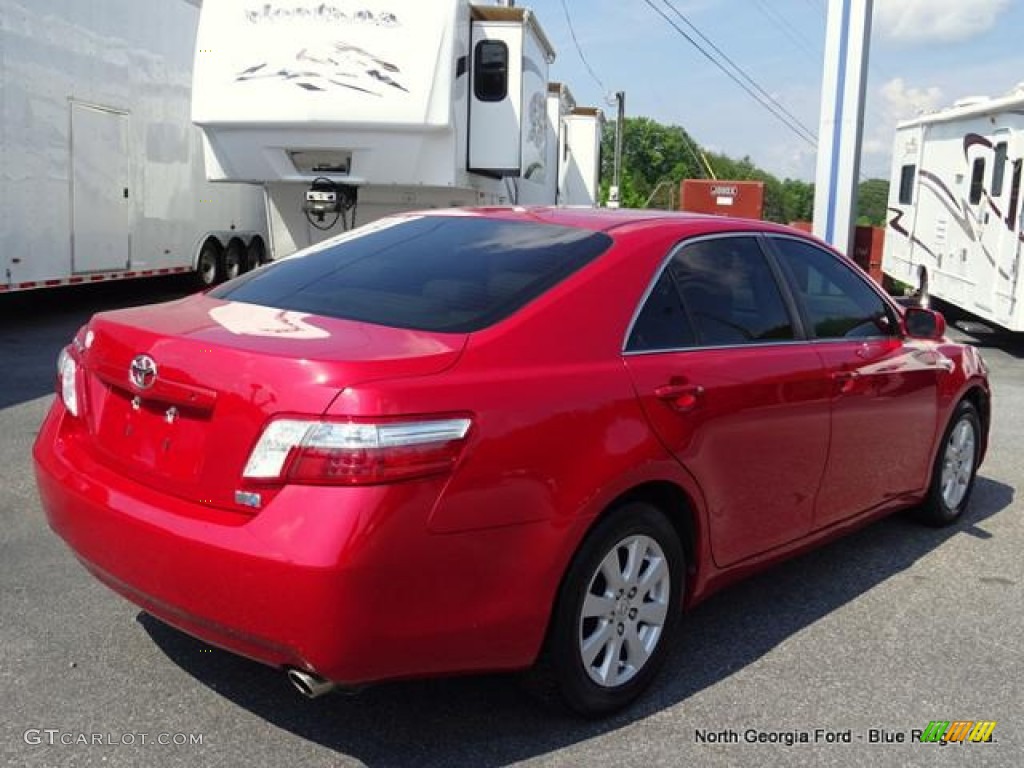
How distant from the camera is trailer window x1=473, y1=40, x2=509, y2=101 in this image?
10641mm

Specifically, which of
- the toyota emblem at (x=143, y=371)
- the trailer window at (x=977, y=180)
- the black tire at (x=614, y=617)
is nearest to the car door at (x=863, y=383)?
the black tire at (x=614, y=617)

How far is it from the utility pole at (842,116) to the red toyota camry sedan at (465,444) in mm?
7053

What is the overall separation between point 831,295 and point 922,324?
2.64 ft

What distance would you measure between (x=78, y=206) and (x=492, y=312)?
374 inches

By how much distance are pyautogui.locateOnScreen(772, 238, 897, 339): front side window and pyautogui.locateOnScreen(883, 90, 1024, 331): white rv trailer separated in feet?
24.8

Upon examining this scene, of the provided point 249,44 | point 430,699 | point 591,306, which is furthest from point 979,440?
point 249,44

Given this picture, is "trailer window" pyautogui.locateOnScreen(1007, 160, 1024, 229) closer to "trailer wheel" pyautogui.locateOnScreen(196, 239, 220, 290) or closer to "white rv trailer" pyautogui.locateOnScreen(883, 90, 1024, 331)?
"white rv trailer" pyautogui.locateOnScreen(883, 90, 1024, 331)

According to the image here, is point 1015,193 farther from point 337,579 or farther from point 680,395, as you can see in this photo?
point 337,579

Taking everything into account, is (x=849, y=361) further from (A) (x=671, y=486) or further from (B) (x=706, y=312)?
(A) (x=671, y=486)

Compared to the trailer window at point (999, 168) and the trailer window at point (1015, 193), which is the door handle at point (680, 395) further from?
the trailer window at point (999, 168)

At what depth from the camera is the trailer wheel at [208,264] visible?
14.6 m

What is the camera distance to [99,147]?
11.5 m
